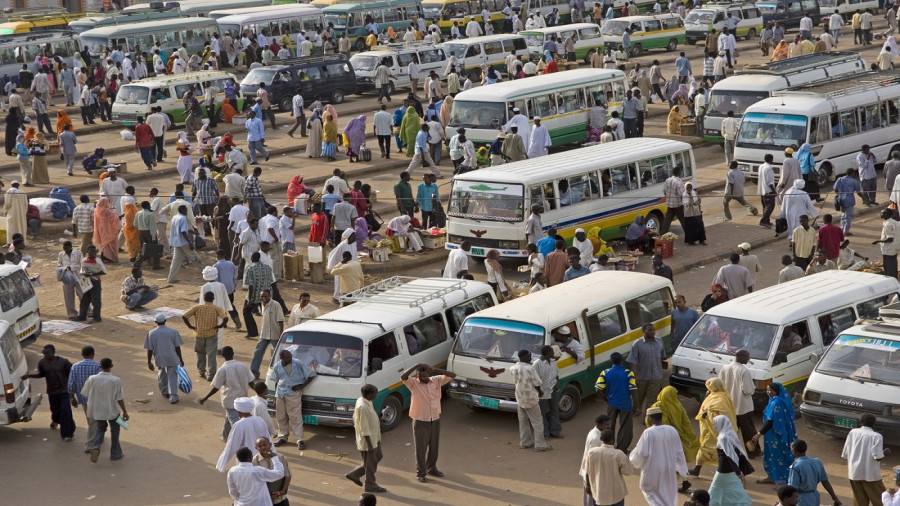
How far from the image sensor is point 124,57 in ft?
145

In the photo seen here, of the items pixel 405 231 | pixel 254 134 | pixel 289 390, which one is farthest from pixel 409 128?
pixel 289 390

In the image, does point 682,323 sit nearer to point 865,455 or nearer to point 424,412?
point 424,412

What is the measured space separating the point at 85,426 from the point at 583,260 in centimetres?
829

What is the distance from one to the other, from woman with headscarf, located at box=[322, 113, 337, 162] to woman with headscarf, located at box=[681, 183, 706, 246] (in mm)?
11219

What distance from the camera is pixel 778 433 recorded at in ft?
45.3

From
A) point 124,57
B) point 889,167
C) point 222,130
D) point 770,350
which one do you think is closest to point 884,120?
point 889,167

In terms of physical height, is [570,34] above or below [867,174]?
above

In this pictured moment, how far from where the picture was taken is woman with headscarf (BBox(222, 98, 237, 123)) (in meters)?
38.1

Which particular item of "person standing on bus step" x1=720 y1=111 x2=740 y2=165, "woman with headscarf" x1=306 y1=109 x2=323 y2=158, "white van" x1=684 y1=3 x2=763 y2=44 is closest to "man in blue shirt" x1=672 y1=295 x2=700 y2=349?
"person standing on bus step" x1=720 y1=111 x2=740 y2=165

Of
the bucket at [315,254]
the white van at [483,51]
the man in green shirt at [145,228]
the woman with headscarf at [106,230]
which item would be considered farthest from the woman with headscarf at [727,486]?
the white van at [483,51]

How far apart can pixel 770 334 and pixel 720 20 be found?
3655 cm

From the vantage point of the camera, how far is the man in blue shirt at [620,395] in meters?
15.0

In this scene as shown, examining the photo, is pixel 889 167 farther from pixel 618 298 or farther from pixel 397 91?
pixel 397 91

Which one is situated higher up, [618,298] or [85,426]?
[618,298]
